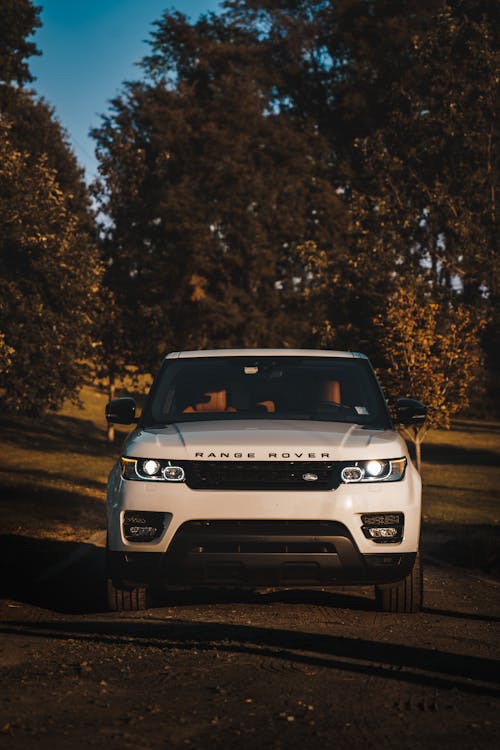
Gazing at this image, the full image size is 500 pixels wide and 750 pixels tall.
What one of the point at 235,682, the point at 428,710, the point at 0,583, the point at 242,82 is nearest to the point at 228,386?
the point at 0,583

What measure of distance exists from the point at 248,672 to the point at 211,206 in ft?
127

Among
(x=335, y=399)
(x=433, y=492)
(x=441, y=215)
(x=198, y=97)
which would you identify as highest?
(x=198, y=97)

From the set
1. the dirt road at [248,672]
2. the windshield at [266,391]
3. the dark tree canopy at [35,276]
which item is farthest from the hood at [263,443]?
the dark tree canopy at [35,276]

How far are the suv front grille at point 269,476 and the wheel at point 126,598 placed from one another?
1078 millimetres

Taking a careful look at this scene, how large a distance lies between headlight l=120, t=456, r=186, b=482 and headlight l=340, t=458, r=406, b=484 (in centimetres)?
108

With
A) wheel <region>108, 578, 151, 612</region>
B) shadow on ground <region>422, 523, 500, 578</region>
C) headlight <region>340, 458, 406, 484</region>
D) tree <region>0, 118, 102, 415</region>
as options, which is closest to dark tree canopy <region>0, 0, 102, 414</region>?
tree <region>0, 118, 102, 415</region>

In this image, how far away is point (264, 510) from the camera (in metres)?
7.94

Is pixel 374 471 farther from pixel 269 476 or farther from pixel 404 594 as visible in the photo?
pixel 404 594

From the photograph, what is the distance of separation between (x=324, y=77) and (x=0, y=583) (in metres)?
40.9

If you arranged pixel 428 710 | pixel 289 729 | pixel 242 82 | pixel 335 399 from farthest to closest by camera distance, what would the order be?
pixel 242 82, pixel 335 399, pixel 428 710, pixel 289 729

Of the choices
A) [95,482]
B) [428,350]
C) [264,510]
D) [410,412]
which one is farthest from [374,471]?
[428,350]

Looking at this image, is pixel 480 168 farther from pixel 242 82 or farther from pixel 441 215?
pixel 242 82

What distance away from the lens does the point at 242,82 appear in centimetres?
4588

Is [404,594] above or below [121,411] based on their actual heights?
below
